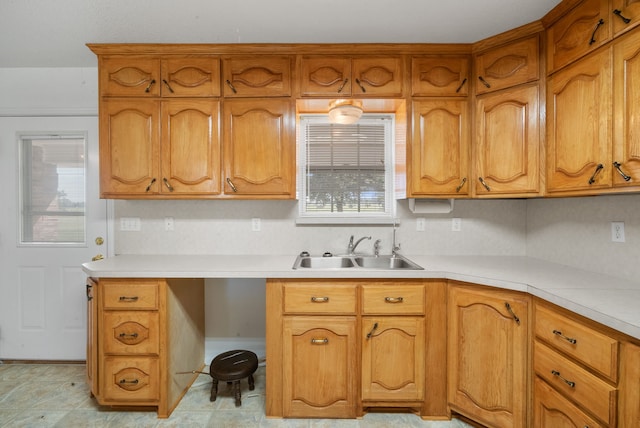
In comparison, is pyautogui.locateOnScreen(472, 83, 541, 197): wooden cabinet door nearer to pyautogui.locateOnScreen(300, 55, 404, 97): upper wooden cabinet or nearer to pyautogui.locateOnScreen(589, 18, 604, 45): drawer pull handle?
pyautogui.locateOnScreen(589, 18, 604, 45): drawer pull handle

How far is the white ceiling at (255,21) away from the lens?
1.59 m

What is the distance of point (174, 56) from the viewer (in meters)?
1.96

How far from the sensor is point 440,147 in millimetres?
1960

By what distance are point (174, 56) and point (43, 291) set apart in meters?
2.18

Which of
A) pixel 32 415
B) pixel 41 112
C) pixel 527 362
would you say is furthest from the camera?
pixel 41 112

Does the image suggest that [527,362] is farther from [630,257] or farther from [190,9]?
[190,9]

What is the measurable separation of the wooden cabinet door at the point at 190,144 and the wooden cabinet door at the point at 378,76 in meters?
1.00

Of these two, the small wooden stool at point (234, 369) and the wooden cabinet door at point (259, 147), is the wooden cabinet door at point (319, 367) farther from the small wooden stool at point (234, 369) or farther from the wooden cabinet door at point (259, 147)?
the wooden cabinet door at point (259, 147)

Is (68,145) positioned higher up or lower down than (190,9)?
lower down

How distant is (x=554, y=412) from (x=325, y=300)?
45.6 inches

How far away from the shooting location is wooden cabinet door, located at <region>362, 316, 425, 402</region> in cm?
167

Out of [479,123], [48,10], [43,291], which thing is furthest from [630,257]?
[43,291]

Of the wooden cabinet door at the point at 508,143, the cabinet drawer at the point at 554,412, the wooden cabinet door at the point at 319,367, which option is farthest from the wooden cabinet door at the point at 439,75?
the cabinet drawer at the point at 554,412

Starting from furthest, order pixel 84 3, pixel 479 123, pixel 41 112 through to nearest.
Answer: pixel 41 112
pixel 479 123
pixel 84 3
